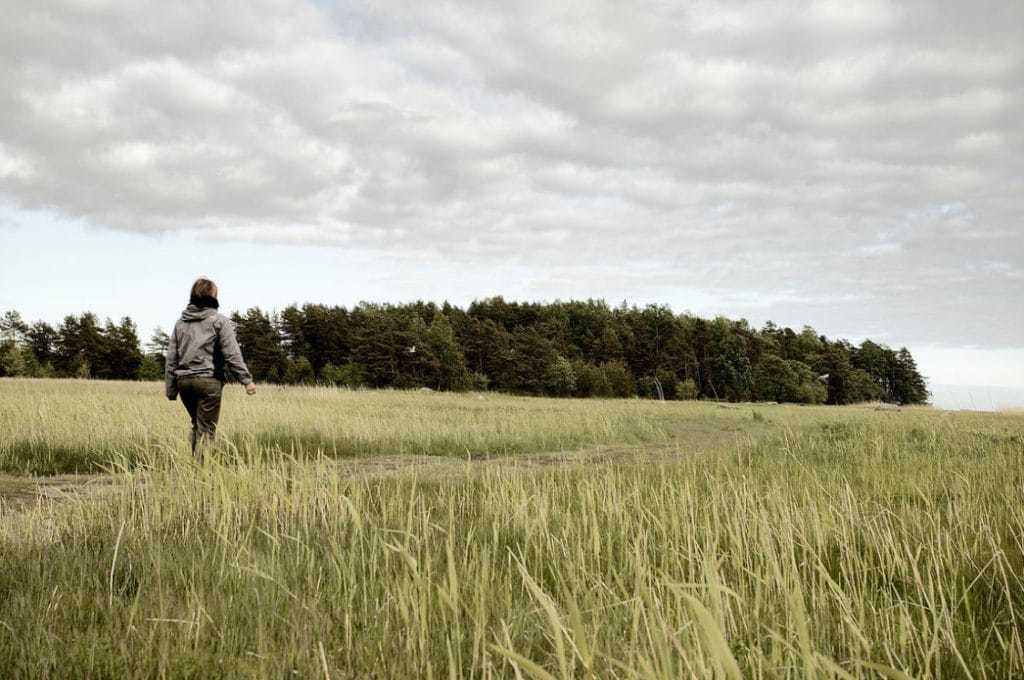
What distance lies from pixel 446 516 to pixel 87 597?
2531 mm

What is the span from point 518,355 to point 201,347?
66447 millimetres

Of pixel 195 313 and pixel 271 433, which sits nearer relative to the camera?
pixel 195 313

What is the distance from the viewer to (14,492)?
7691 mm

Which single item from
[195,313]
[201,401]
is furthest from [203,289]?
[201,401]

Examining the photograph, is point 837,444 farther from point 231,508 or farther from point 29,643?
point 29,643

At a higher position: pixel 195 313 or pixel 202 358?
pixel 195 313

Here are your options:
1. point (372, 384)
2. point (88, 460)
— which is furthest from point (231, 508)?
point (372, 384)

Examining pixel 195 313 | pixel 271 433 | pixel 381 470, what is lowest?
pixel 381 470

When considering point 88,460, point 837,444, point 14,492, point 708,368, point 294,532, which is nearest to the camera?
point 294,532

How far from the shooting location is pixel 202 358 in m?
8.43

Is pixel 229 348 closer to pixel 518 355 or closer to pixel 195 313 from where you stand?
pixel 195 313

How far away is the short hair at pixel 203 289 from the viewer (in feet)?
28.2

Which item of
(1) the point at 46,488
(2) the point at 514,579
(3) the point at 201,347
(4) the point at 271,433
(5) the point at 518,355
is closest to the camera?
(2) the point at 514,579

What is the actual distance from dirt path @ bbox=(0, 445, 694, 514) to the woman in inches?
47.6
